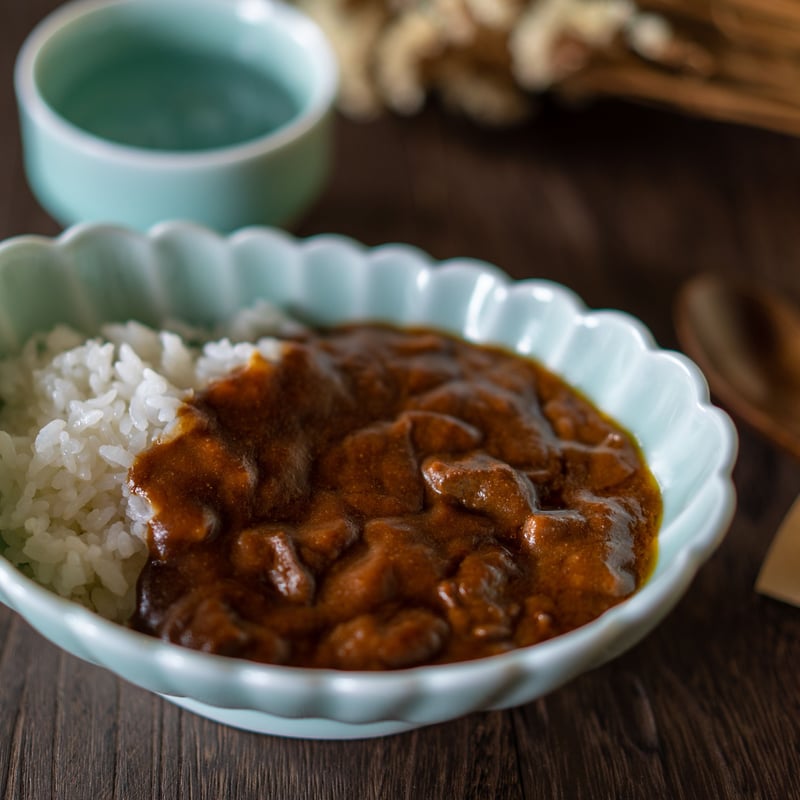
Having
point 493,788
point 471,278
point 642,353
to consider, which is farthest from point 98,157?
point 493,788

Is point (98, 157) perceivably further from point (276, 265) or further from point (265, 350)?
point (265, 350)

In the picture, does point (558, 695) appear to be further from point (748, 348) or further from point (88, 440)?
point (748, 348)

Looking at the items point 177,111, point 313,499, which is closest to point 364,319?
point 313,499

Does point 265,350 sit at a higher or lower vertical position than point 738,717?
higher

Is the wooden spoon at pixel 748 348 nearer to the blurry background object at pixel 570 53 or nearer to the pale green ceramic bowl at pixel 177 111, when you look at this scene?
the blurry background object at pixel 570 53

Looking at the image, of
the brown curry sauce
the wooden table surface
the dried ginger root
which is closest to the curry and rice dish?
the brown curry sauce

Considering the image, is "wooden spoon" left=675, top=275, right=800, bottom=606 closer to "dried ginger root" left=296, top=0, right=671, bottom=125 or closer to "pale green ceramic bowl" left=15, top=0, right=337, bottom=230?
"dried ginger root" left=296, top=0, right=671, bottom=125
